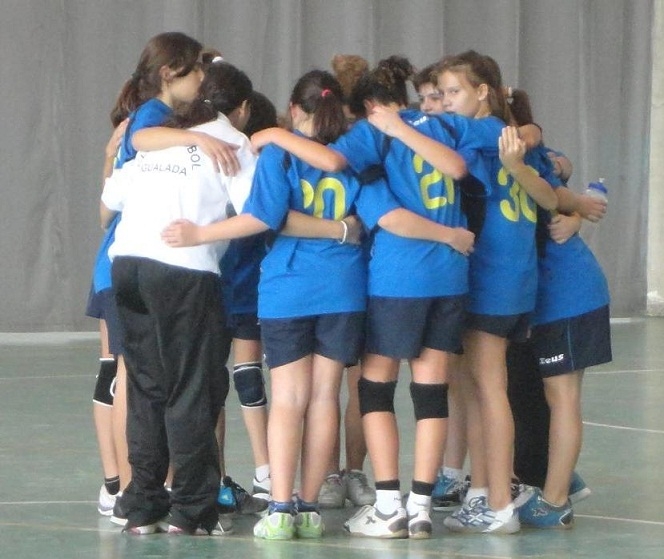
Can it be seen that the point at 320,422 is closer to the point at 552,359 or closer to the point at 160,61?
the point at 552,359

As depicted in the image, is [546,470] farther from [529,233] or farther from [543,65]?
[543,65]

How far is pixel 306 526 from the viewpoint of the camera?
131 inches

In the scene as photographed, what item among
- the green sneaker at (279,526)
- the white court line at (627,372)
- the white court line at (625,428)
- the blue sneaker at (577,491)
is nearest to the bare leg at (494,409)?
the blue sneaker at (577,491)

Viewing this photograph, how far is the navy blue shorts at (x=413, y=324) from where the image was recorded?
3258 millimetres

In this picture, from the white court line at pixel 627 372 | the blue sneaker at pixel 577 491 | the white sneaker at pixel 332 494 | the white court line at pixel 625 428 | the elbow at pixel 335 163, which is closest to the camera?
the elbow at pixel 335 163

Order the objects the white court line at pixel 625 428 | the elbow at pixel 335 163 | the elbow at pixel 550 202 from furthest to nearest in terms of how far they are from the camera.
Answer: the white court line at pixel 625 428 < the elbow at pixel 550 202 < the elbow at pixel 335 163

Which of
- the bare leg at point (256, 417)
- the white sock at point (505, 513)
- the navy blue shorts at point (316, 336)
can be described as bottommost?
the white sock at point (505, 513)

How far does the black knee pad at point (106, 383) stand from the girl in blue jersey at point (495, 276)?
38.3 inches

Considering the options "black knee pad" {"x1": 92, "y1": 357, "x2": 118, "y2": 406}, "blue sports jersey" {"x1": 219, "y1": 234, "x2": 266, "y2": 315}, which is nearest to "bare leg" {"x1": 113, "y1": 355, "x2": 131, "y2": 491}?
"black knee pad" {"x1": 92, "y1": 357, "x2": 118, "y2": 406}

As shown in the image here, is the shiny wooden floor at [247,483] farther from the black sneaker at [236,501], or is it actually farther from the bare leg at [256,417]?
the bare leg at [256,417]

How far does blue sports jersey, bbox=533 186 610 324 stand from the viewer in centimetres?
347

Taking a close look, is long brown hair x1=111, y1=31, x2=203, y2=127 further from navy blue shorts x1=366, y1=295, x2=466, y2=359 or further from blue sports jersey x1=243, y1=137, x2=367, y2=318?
navy blue shorts x1=366, y1=295, x2=466, y2=359

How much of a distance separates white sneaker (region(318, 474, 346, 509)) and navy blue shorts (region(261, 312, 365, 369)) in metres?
0.59

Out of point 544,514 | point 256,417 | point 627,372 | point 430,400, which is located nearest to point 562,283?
point 430,400
